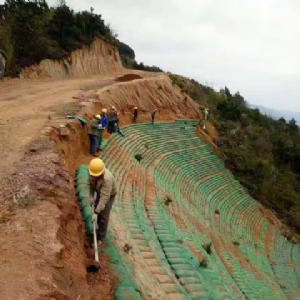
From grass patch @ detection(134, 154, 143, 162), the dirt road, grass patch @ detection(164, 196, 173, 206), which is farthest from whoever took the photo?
grass patch @ detection(134, 154, 143, 162)

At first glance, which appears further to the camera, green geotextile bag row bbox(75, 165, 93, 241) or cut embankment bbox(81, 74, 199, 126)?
cut embankment bbox(81, 74, 199, 126)

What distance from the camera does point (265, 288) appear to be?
12086mm

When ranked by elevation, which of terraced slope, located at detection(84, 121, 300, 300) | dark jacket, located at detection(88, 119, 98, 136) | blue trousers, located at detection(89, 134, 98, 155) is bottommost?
terraced slope, located at detection(84, 121, 300, 300)

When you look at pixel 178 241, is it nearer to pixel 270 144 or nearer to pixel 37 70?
pixel 37 70

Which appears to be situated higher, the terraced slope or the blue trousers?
the blue trousers

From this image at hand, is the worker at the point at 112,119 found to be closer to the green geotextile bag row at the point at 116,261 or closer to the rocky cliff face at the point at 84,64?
the green geotextile bag row at the point at 116,261

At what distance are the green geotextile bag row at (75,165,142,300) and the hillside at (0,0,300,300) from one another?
0.08ft

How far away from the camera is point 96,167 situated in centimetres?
566

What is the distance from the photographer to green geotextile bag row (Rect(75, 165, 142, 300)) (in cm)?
529

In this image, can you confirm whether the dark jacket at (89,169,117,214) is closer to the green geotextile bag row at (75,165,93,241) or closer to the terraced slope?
the green geotextile bag row at (75,165,93,241)

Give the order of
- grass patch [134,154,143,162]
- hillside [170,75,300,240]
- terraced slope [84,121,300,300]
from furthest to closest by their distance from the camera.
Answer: hillside [170,75,300,240] < grass patch [134,154,143,162] < terraced slope [84,121,300,300]

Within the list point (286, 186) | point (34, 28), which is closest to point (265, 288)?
point (286, 186)

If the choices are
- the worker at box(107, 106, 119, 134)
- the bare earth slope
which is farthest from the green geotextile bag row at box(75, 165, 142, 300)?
the worker at box(107, 106, 119, 134)

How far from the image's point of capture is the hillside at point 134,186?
5.20 meters
